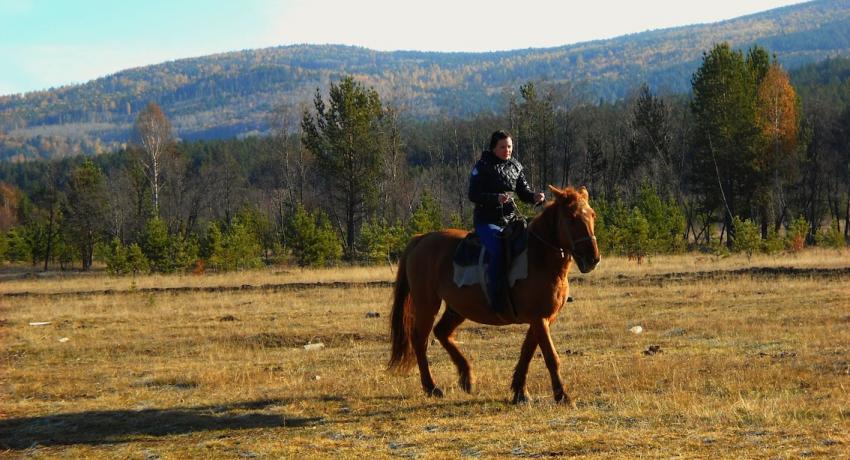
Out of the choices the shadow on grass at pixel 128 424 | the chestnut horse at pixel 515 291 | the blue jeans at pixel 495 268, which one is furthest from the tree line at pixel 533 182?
the shadow on grass at pixel 128 424

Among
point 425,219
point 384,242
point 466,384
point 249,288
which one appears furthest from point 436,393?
point 384,242

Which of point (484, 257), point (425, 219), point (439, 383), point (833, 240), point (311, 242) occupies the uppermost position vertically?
point (484, 257)

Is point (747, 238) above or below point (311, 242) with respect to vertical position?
below

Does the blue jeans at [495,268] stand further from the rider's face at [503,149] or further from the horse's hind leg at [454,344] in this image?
the horse's hind leg at [454,344]

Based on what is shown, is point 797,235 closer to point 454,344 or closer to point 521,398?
point 454,344

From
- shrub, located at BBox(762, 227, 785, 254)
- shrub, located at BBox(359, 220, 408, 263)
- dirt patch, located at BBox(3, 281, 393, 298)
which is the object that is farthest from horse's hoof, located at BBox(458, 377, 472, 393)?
shrub, located at BBox(762, 227, 785, 254)

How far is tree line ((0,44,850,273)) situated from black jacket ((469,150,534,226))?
1048 inches

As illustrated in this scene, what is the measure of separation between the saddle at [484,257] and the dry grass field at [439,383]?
4.50 ft

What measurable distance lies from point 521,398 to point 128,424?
4322 mm

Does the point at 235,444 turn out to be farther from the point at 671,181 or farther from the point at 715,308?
the point at 671,181

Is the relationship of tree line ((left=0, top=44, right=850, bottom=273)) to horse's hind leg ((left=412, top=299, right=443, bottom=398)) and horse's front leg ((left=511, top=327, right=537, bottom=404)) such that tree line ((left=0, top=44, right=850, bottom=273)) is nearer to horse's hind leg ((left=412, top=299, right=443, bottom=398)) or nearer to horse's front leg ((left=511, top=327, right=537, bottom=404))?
horse's hind leg ((left=412, top=299, right=443, bottom=398))

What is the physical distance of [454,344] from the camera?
9.98 meters

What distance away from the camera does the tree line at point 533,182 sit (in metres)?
43.2

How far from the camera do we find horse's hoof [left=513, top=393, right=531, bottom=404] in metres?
8.68
